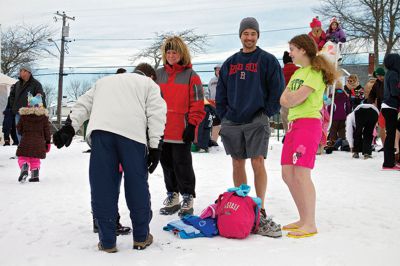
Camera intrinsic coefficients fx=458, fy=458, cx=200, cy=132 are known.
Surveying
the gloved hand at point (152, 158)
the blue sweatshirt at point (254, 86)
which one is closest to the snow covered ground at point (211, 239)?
the gloved hand at point (152, 158)

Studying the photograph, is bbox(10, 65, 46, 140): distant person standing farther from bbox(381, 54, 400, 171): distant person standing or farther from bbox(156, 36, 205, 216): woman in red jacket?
bbox(381, 54, 400, 171): distant person standing

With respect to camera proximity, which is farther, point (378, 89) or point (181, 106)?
point (378, 89)

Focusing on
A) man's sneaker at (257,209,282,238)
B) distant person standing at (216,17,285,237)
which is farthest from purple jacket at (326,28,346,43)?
man's sneaker at (257,209,282,238)

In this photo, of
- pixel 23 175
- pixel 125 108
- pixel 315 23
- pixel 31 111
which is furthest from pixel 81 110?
pixel 315 23

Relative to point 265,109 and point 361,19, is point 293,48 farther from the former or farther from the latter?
point 361,19

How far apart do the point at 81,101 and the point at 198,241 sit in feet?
4.99

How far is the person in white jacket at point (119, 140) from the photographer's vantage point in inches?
139

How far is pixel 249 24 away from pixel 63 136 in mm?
2174

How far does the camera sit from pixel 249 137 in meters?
4.48

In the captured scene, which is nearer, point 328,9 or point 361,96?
point 361,96

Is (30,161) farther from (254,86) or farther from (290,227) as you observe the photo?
(290,227)

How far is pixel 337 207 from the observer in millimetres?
5281

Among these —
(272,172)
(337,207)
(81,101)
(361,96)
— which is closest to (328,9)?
(361,96)

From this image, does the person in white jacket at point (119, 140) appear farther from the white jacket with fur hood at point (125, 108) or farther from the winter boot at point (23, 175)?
the winter boot at point (23, 175)
